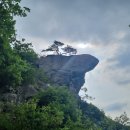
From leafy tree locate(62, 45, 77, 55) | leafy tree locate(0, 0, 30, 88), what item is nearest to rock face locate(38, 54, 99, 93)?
leafy tree locate(62, 45, 77, 55)

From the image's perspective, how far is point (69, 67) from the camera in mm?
81000

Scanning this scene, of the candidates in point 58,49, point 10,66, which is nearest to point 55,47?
point 58,49

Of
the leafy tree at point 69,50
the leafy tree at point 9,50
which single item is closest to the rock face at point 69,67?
the leafy tree at point 69,50

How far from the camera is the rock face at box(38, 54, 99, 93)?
7775 centimetres

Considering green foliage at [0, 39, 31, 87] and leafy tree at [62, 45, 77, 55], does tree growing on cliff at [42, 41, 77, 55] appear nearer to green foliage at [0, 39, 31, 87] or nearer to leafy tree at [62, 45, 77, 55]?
leafy tree at [62, 45, 77, 55]

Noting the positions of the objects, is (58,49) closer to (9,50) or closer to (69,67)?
(69,67)

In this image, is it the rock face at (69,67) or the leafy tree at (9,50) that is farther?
the rock face at (69,67)

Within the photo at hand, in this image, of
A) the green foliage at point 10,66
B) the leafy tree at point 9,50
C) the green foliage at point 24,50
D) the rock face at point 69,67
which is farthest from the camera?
the rock face at point 69,67

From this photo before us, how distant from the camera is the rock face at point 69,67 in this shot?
7775 cm

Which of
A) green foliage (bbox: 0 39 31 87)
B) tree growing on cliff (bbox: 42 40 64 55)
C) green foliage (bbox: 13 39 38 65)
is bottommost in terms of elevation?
green foliage (bbox: 0 39 31 87)

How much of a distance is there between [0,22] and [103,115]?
48.8 metres

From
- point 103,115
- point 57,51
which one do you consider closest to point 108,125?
point 103,115

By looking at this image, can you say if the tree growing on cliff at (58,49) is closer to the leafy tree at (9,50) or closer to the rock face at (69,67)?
the rock face at (69,67)

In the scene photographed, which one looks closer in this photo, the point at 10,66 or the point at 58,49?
the point at 10,66
